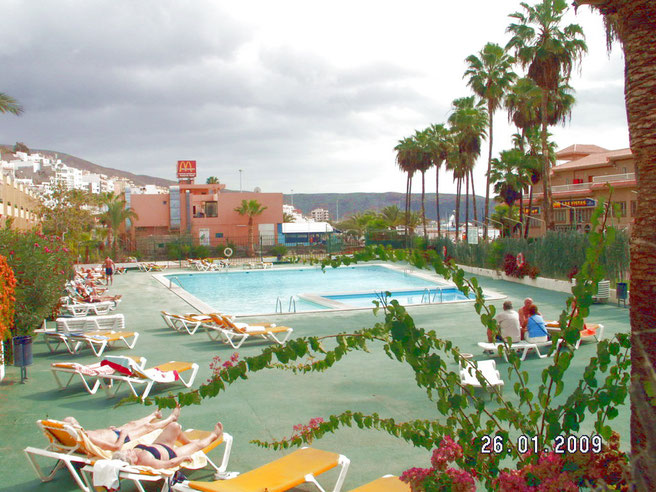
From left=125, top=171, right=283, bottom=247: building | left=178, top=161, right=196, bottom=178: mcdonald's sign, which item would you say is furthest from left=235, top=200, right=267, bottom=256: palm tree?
left=178, top=161, right=196, bottom=178: mcdonald's sign

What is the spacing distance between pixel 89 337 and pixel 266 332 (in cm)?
312

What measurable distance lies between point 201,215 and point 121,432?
46.8 metres

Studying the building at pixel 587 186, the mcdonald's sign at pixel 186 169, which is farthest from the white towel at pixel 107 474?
the mcdonald's sign at pixel 186 169

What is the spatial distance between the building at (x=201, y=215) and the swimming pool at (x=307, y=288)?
1820 cm

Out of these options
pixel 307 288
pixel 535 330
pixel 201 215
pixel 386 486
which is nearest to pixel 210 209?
pixel 201 215

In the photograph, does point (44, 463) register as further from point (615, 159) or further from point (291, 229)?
point (291, 229)

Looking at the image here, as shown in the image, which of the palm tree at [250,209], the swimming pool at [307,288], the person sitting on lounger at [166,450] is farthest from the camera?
the palm tree at [250,209]

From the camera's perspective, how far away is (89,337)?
1020cm

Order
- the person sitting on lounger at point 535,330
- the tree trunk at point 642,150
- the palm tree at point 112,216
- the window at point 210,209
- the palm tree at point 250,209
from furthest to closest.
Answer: the window at point 210,209, the palm tree at point 250,209, the palm tree at point 112,216, the person sitting on lounger at point 535,330, the tree trunk at point 642,150

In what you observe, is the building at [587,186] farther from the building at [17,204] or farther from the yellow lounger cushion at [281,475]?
the yellow lounger cushion at [281,475]

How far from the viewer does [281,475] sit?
14.7 feet

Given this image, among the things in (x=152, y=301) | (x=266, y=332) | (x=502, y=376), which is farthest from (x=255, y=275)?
(x=502, y=376)

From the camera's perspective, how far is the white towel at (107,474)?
4461 millimetres
